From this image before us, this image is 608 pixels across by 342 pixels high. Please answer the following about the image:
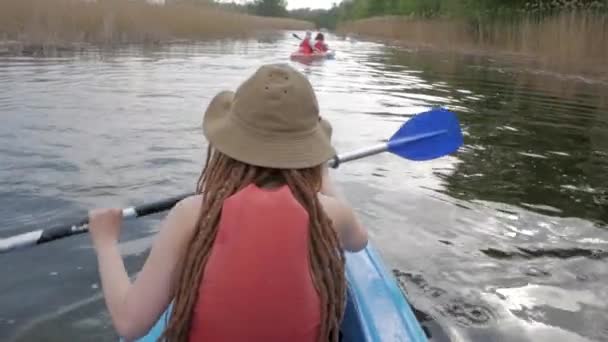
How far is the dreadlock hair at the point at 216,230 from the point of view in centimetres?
136

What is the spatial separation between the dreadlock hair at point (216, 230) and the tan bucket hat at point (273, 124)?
41mm

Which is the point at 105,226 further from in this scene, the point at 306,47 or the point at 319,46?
the point at 319,46

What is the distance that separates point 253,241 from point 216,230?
0.09 metres

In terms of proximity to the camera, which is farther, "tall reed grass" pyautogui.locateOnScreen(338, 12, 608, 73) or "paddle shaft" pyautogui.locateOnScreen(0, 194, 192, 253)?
"tall reed grass" pyautogui.locateOnScreen(338, 12, 608, 73)

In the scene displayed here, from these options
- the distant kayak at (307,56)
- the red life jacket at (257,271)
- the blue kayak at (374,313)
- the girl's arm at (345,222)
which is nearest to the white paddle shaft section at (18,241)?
the blue kayak at (374,313)

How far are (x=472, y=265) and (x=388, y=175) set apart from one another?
1.70 metres

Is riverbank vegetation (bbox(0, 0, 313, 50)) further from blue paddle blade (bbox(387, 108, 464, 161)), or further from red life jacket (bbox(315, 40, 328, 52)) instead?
blue paddle blade (bbox(387, 108, 464, 161))

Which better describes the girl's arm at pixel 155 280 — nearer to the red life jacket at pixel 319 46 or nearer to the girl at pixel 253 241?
the girl at pixel 253 241

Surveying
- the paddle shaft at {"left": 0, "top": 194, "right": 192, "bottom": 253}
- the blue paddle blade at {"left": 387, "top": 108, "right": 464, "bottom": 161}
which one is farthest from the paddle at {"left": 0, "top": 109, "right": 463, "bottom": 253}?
the paddle shaft at {"left": 0, "top": 194, "right": 192, "bottom": 253}

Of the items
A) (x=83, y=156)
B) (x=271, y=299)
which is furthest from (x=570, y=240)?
(x=83, y=156)

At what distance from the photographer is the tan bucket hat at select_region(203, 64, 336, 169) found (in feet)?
4.55

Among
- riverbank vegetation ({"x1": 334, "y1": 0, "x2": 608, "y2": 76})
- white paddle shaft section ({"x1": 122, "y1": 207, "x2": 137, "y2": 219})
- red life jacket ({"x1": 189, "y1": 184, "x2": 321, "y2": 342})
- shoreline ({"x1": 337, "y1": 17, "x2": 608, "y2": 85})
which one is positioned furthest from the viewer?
riverbank vegetation ({"x1": 334, "y1": 0, "x2": 608, "y2": 76})

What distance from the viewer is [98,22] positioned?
49.9 ft

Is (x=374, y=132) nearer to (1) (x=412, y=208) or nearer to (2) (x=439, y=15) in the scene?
(1) (x=412, y=208)
